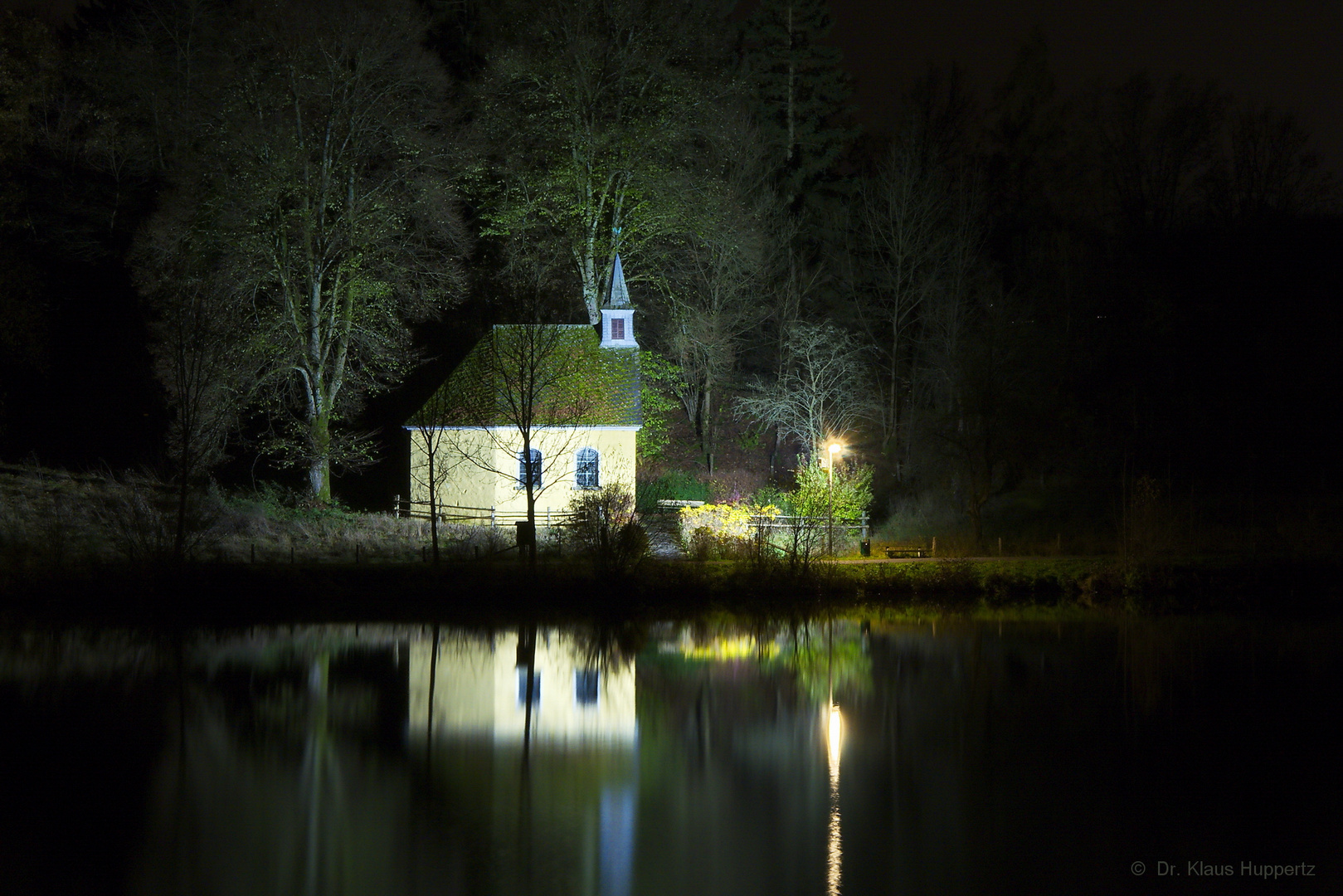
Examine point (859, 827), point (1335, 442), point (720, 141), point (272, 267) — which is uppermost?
point (720, 141)

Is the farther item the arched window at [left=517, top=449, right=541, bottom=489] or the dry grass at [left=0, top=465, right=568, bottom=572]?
the arched window at [left=517, top=449, right=541, bottom=489]

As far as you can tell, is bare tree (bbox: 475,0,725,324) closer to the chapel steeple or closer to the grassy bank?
the chapel steeple

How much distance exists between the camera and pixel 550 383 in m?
28.9

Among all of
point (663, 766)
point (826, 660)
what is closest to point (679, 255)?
point (826, 660)

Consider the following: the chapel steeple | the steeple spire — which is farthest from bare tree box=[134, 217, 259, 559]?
the steeple spire

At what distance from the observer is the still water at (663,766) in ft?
32.1

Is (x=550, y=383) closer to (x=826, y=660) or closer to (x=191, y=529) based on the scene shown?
(x=191, y=529)

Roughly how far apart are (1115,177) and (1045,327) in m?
7.32

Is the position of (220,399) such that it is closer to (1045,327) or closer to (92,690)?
(92,690)

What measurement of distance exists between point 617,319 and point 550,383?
679 cm

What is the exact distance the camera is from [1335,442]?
124 feet

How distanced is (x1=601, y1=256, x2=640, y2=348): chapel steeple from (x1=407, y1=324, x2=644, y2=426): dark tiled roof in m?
0.35

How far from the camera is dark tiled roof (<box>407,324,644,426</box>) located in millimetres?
29422

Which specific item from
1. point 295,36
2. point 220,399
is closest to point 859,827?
point 220,399
